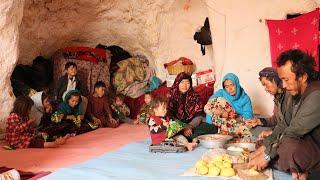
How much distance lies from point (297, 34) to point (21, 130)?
3.25 metres

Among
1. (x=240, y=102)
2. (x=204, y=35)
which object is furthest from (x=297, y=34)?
(x=204, y=35)

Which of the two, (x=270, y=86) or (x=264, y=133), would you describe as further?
(x=270, y=86)

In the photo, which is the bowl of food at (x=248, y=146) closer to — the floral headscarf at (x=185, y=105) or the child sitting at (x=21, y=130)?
the floral headscarf at (x=185, y=105)

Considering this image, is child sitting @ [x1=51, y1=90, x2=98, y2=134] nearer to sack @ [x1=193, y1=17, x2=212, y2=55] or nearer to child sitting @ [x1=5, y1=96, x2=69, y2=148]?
child sitting @ [x1=5, y1=96, x2=69, y2=148]

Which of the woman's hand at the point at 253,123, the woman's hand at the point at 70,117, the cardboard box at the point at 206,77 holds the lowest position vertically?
the woman's hand at the point at 253,123

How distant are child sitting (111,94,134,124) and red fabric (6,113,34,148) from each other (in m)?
1.80

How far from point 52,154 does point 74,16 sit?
3.18m

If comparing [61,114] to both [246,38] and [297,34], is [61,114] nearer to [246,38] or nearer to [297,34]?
[246,38]

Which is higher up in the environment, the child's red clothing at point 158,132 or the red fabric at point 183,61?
the red fabric at point 183,61

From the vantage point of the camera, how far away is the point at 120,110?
5883mm

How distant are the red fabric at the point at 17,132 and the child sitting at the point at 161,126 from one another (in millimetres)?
1314

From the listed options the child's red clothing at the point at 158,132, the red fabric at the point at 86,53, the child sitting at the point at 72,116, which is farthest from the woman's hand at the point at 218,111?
the red fabric at the point at 86,53

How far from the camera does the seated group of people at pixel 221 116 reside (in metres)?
2.51

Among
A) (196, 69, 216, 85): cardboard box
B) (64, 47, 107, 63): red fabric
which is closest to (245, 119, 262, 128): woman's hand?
(196, 69, 216, 85): cardboard box
